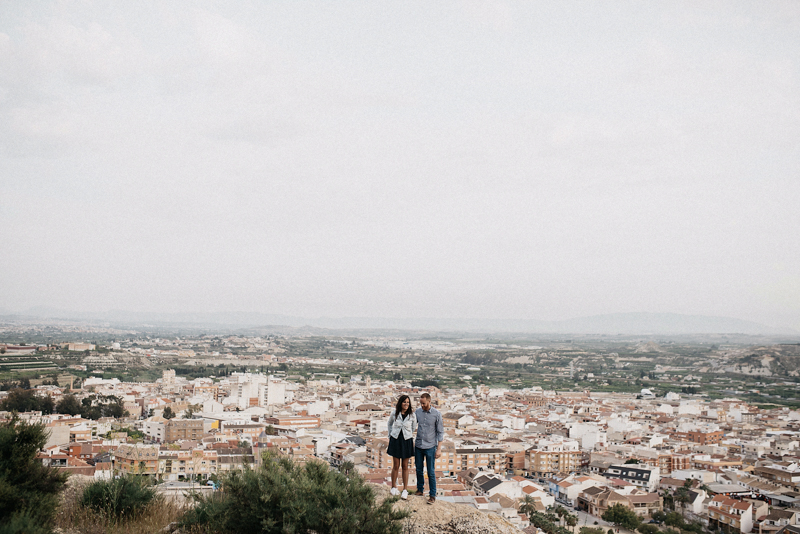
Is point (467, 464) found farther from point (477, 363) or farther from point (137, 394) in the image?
point (477, 363)

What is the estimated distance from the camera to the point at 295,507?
136 inches

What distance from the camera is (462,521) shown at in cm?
418

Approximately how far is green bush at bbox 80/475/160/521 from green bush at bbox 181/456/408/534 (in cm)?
92

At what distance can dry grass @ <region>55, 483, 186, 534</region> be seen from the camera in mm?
4000

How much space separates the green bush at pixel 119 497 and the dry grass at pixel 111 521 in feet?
0.18

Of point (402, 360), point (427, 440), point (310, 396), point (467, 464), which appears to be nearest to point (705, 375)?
point (402, 360)

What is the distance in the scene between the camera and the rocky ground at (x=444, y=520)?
4.07m

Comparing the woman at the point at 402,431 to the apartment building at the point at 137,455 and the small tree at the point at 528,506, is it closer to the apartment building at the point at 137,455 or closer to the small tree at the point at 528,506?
the small tree at the point at 528,506

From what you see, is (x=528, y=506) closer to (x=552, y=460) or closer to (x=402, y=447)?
(x=552, y=460)

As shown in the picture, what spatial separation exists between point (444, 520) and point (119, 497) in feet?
8.02

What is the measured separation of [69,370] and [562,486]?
34910 millimetres

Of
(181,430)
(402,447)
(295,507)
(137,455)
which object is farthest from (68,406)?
(295,507)

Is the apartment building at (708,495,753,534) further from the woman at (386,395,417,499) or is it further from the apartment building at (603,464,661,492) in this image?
the woman at (386,395,417,499)

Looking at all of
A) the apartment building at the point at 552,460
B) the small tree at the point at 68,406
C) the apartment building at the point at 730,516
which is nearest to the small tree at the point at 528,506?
the apartment building at the point at 730,516
